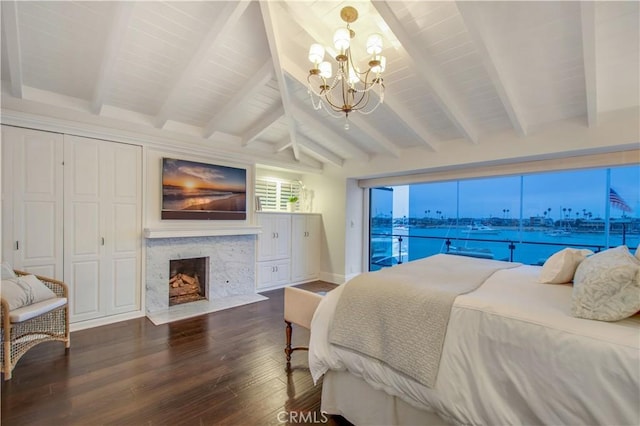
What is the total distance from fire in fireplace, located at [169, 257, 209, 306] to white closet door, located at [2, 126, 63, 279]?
150cm

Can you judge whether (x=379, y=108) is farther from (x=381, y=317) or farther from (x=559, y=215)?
(x=559, y=215)

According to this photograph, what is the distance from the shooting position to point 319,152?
5.33m

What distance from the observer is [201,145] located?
14.5 ft

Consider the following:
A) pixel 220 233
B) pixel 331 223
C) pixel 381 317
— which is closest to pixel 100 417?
pixel 381 317

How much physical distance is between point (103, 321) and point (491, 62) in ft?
16.7

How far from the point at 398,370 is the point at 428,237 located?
4.97m

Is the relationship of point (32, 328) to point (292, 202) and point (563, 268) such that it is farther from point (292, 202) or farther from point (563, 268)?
point (563, 268)

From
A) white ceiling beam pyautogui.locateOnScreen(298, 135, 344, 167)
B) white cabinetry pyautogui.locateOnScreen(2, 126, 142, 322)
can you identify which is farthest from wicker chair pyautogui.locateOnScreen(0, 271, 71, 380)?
white ceiling beam pyautogui.locateOnScreen(298, 135, 344, 167)

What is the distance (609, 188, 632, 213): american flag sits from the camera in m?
4.49

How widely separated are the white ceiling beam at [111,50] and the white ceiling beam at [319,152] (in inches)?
107

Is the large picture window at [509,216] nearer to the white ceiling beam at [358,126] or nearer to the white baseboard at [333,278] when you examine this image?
the white baseboard at [333,278]

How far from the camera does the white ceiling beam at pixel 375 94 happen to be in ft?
8.38

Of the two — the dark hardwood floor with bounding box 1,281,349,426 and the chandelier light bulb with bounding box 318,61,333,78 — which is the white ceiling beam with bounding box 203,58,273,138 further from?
the dark hardwood floor with bounding box 1,281,349,426

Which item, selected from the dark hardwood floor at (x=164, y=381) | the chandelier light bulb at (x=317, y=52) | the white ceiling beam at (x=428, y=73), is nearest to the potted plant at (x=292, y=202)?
the dark hardwood floor at (x=164, y=381)
